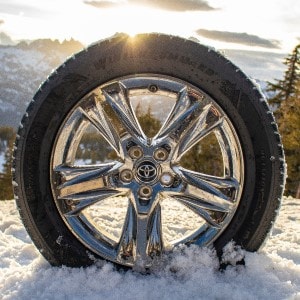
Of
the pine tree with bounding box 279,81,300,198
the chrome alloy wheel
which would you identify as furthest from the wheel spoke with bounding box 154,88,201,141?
the pine tree with bounding box 279,81,300,198

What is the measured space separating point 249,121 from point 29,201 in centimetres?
138

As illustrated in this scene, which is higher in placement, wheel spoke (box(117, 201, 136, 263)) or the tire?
the tire

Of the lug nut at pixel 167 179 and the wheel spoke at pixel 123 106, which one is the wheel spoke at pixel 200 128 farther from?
the wheel spoke at pixel 123 106

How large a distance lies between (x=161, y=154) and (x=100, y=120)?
0.43 m

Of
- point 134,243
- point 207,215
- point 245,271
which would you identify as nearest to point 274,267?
point 245,271

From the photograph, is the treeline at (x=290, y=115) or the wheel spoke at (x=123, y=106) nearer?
the wheel spoke at (x=123, y=106)

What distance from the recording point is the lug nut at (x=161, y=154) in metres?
2.77

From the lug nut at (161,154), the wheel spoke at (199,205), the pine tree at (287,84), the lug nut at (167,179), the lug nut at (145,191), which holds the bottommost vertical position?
the wheel spoke at (199,205)

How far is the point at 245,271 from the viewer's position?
273 cm

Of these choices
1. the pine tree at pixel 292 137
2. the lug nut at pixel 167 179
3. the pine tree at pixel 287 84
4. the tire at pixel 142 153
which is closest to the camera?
the tire at pixel 142 153

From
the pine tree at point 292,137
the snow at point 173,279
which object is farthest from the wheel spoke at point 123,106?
the pine tree at point 292,137

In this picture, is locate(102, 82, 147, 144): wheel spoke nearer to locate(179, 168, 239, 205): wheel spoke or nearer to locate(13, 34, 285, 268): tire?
locate(13, 34, 285, 268): tire

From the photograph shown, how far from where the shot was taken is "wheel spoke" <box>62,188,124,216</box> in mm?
2797

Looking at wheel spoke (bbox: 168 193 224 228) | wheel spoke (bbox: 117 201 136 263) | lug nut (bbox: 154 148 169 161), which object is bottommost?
wheel spoke (bbox: 117 201 136 263)
